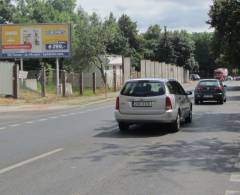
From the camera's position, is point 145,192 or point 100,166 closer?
point 145,192

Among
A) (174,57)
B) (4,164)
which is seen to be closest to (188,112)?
(4,164)

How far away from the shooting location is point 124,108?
17.2 metres

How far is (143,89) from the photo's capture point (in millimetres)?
17375

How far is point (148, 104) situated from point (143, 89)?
554 mm

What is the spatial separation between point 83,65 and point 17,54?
1635 cm

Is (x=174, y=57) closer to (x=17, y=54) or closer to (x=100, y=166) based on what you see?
(x=17, y=54)

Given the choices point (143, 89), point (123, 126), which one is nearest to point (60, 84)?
point (123, 126)

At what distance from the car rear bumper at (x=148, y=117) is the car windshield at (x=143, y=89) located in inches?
23.8

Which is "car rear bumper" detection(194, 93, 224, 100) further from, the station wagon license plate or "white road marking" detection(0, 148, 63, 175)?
"white road marking" detection(0, 148, 63, 175)

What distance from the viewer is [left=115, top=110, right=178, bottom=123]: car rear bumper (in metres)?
17.0

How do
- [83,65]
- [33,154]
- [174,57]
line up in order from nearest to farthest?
1. [33,154]
2. [83,65]
3. [174,57]

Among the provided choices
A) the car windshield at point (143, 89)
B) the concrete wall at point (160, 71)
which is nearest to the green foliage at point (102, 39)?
the concrete wall at point (160, 71)

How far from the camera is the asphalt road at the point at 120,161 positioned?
28.9 ft

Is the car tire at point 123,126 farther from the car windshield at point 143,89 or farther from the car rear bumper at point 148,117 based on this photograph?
the car windshield at point 143,89
